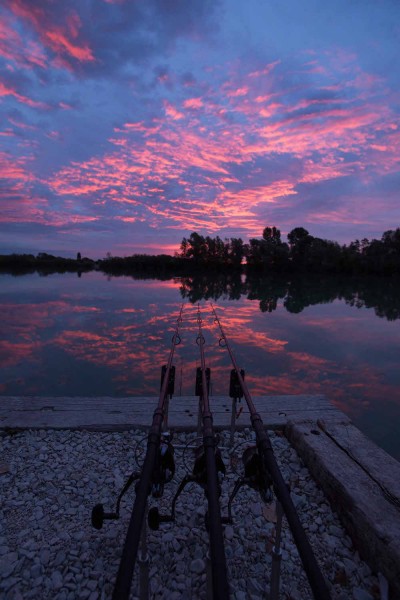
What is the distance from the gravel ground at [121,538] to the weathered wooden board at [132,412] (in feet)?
2.43

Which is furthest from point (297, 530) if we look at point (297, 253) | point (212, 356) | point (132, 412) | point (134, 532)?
point (297, 253)

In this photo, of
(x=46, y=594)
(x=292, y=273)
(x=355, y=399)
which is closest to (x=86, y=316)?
(x=355, y=399)

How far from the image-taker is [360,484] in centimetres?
362

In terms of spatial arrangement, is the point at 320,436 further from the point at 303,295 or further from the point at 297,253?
the point at 297,253

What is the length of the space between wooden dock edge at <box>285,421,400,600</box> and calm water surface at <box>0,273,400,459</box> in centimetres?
211

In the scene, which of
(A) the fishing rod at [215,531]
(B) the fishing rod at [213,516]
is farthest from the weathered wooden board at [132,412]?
(A) the fishing rod at [215,531]

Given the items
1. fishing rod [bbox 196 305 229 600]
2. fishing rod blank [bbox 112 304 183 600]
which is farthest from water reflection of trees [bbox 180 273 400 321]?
fishing rod blank [bbox 112 304 183 600]

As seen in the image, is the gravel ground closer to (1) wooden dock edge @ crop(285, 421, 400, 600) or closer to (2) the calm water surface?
(1) wooden dock edge @ crop(285, 421, 400, 600)

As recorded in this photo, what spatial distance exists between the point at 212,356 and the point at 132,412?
5194 mm

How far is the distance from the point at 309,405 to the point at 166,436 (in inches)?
162

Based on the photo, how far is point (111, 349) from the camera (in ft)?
38.6

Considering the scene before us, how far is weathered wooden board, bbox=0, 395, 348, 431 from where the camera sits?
5.56 m

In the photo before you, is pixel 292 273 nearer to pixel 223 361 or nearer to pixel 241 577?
pixel 223 361

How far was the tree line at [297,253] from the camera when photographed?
7088 cm
